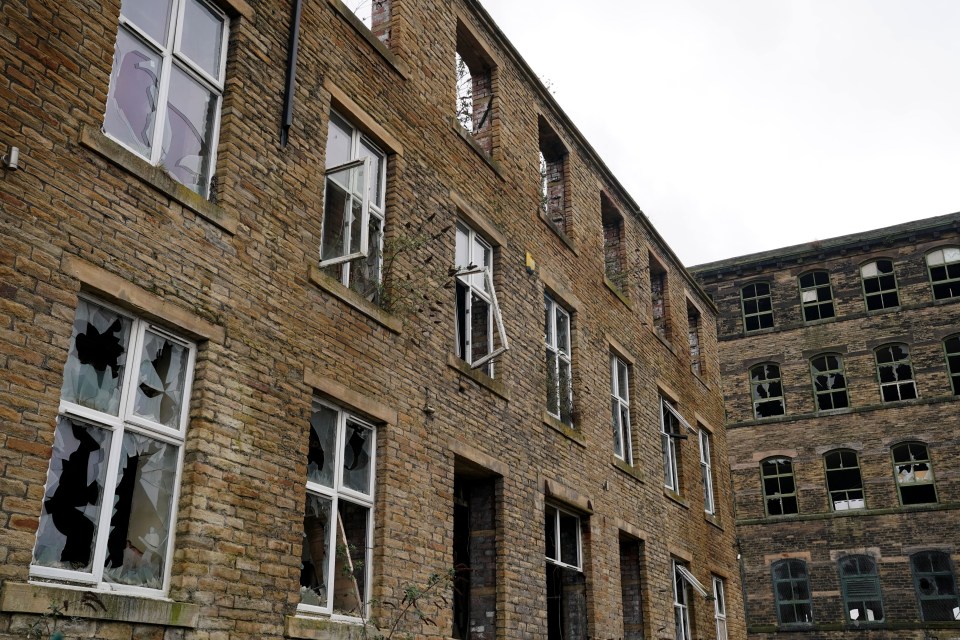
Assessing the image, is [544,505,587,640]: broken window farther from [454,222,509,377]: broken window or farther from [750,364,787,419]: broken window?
[750,364,787,419]: broken window

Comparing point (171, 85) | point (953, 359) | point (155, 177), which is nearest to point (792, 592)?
point (953, 359)

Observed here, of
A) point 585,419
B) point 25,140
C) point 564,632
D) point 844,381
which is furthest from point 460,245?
point 844,381

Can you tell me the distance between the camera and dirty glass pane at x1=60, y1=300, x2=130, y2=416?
6223 millimetres

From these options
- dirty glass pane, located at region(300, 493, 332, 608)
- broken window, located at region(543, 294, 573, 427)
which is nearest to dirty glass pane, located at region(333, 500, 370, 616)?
dirty glass pane, located at region(300, 493, 332, 608)

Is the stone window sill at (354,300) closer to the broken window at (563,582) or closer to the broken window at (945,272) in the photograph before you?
the broken window at (563,582)

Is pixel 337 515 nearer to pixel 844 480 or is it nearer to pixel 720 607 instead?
pixel 720 607

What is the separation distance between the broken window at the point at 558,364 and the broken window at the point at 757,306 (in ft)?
75.1

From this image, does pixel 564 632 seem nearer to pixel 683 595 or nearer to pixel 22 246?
pixel 683 595

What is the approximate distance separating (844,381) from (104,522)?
31007mm

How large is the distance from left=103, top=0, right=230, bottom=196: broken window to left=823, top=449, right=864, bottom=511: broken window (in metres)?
29.0

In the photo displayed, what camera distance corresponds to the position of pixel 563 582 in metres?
12.8

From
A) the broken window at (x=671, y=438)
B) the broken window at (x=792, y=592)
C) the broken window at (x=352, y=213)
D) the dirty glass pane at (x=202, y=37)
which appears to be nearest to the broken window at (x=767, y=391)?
the broken window at (x=792, y=592)

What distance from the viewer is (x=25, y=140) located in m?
6.06

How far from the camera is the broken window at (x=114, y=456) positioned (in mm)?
5988
